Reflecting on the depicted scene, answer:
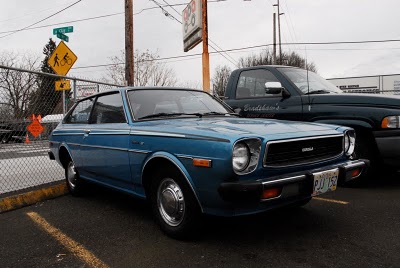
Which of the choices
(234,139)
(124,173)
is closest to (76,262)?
(124,173)

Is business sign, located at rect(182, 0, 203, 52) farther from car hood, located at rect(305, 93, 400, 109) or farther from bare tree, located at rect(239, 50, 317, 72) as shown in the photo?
bare tree, located at rect(239, 50, 317, 72)

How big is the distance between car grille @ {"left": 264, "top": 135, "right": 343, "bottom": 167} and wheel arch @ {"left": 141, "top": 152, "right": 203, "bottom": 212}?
0.64 m

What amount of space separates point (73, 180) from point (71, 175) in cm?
9

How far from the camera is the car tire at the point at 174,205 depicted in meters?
2.95

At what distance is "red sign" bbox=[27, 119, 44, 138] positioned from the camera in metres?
5.70

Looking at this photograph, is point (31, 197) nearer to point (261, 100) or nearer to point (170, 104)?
point (170, 104)

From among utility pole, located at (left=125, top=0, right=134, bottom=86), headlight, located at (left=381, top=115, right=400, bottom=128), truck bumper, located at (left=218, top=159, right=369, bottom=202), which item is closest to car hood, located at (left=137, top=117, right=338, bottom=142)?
truck bumper, located at (left=218, top=159, right=369, bottom=202)

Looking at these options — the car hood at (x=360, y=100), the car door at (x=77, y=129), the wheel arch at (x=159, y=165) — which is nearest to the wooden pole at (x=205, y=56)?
the car hood at (x=360, y=100)

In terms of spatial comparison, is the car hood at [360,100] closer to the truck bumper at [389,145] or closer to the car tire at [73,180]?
the truck bumper at [389,145]

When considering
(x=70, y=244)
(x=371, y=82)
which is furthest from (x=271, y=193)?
(x=371, y=82)

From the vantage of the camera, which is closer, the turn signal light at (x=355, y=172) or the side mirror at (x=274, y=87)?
the turn signal light at (x=355, y=172)

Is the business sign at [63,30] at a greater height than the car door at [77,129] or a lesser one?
greater

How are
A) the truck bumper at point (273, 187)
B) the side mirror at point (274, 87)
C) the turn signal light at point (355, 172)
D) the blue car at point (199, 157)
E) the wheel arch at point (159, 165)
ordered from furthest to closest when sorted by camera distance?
1. the side mirror at point (274, 87)
2. the turn signal light at point (355, 172)
3. the wheel arch at point (159, 165)
4. the blue car at point (199, 157)
5. the truck bumper at point (273, 187)

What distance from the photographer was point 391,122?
4.52m
